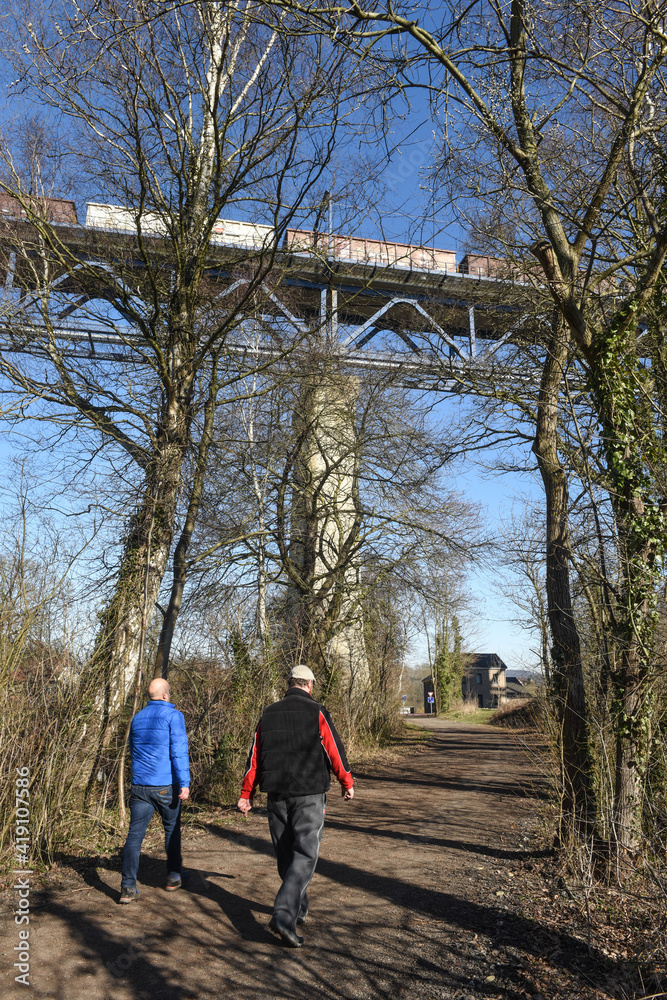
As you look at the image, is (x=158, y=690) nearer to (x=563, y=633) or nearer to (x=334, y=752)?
(x=334, y=752)

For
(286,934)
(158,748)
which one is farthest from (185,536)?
(286,934)

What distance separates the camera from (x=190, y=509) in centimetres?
862

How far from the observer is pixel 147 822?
201 inches

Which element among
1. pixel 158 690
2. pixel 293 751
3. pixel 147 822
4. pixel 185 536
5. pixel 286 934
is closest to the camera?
pixel 286 934

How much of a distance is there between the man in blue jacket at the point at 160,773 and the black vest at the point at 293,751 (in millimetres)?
954

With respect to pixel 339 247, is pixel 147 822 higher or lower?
lower

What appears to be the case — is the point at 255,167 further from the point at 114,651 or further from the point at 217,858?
the point at 217,858

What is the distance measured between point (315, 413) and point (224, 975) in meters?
11.1

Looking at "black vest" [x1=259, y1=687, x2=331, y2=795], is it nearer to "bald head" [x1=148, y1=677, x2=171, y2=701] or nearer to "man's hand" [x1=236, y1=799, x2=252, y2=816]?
"man's hand" [x1=236, y1=799, x2=252, y2=816]

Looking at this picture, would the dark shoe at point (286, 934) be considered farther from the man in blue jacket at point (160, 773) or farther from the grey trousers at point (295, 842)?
the man in blue jacket at point (160, 773)

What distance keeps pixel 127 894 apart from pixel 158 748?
99 centimetres

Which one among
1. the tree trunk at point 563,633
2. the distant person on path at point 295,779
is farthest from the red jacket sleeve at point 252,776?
the tree trunk at point 563,633

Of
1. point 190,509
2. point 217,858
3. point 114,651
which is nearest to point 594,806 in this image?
point 217,858

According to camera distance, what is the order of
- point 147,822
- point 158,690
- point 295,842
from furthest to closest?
point 158,690 → point 147,822 → point 295,842
